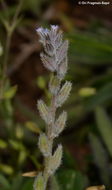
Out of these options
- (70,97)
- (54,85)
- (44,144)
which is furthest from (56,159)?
(70,97)

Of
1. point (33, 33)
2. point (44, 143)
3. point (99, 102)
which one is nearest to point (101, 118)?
point (99, 102)

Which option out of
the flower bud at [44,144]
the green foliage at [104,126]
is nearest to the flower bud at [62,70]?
the flower bud at [44,144]

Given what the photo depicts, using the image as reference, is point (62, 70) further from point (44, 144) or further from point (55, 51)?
point (44, 144)

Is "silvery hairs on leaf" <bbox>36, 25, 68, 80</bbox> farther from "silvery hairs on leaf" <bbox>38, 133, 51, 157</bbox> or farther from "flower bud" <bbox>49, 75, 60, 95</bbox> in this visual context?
"silvery hairs on leaf" <bbox>38, 133, 51, 157</bbox>

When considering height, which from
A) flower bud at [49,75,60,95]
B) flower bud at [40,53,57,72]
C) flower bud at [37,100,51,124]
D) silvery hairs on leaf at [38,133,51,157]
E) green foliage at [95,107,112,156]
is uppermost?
green foliage at [95,107,112,156]

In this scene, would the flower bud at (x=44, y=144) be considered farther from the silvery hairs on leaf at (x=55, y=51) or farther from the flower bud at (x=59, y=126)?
the silvery hairs on leaf at (x=55, y=51)

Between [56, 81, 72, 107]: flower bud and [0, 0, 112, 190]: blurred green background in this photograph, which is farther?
[0, 0, 112, 190]: blurred green background

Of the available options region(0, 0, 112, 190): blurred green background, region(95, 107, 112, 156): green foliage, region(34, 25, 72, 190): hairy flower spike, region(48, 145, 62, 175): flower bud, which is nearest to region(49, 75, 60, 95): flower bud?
region(34, 25, 72, 190): hairy flower spike
